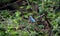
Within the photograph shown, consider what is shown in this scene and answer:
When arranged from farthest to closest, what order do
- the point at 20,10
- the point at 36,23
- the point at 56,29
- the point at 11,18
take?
the point at 20,10 < the point at 11,18 < the point at 36,23 < the point at 56,29

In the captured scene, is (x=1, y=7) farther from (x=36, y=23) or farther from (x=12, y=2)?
(x=36, y=23)

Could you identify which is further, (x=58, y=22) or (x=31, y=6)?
(x=31, y=6)

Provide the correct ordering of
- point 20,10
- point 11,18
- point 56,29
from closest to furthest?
point 56,29, point 11,18, point 20,10

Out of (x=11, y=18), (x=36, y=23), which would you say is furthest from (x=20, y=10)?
(x=36, y=23)

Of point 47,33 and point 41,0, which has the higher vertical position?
point 41,0

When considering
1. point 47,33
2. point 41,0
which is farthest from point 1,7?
point 47,33

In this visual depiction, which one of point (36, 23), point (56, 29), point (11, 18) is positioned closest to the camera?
point (56, 29)

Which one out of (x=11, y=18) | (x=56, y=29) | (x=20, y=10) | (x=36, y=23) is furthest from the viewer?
(x=20, y=10)

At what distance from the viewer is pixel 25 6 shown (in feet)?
10.0

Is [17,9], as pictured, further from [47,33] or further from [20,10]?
[47,33]

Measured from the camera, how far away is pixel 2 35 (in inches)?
96.7

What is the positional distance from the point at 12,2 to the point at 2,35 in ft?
2.70

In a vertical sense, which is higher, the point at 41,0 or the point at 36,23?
the point at 41,0

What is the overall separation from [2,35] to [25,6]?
2.53 ft
